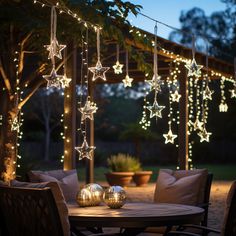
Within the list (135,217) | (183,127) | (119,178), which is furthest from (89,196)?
(119,178)

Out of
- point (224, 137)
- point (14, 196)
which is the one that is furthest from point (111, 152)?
point (14, 196)

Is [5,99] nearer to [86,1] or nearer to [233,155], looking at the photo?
[86,1]

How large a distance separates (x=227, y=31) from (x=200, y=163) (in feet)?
41.9

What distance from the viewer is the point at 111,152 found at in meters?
27.7

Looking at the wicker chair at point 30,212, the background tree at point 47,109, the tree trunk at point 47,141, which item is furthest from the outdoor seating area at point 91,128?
the tree trunk at point 47,141

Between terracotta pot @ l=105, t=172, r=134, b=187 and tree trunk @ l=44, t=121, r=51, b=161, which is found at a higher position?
tree trunk @ l=44, t=121, r=51, b=161

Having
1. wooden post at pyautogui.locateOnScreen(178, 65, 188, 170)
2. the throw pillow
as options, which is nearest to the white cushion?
the throw pillow

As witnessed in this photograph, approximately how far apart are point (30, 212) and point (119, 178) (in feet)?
35.8

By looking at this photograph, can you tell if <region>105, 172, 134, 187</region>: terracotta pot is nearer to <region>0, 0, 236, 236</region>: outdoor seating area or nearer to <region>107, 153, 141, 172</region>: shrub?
<region>0, 0, 236, 236</region>: outdoor seating area

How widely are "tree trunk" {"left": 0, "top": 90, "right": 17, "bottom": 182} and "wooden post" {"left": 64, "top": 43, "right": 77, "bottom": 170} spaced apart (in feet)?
3.59

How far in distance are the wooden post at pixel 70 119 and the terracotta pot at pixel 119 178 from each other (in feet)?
18.5

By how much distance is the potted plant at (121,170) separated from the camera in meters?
14.7

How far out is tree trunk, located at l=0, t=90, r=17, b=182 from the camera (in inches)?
316

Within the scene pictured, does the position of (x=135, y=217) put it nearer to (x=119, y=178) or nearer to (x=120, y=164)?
(x=119, y=178)
